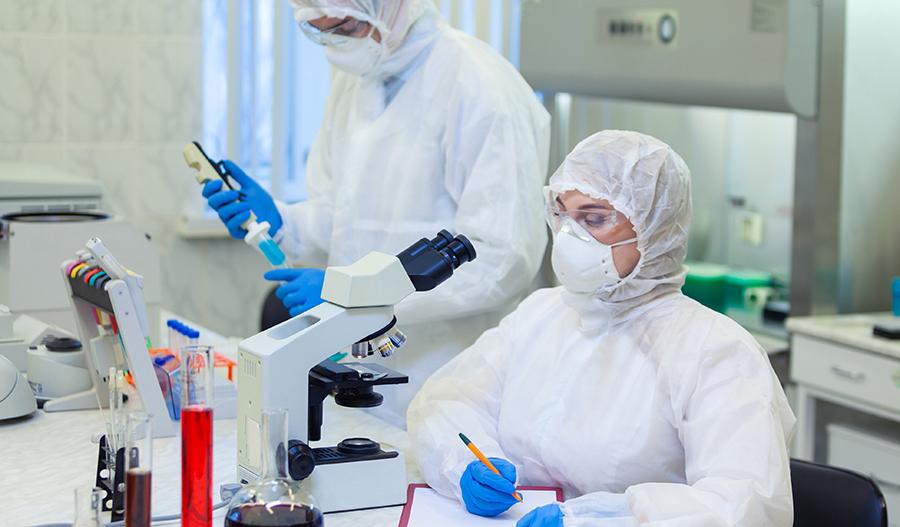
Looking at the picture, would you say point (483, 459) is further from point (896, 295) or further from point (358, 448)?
point (896, 295)

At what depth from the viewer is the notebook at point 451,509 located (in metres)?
1.51

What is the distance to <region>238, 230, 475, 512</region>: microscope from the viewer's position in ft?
4.86

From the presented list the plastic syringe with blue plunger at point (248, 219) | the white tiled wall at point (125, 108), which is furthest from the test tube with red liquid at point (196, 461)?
the white tiled wall at point (125, 108)

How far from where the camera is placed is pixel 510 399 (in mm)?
1755

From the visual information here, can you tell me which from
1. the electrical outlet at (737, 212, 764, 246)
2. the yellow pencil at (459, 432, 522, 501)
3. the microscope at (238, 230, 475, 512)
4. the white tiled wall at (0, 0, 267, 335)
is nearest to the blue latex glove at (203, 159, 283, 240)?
the microscope at (238, 230, 475, 512)

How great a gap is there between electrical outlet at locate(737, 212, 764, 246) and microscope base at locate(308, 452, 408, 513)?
2468 millimetres

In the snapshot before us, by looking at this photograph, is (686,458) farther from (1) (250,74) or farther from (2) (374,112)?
(1) (250,74)

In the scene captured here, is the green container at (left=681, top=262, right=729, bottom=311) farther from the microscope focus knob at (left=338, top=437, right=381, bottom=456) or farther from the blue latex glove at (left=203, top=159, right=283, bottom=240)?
the microscope focus knob at (left=338, top=437, right=381, bottom=456)

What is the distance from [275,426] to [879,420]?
2274 mm

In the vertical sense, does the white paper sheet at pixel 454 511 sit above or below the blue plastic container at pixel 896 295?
below

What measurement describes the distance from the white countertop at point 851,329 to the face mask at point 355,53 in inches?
51.2

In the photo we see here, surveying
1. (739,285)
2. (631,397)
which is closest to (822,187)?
(739,285)

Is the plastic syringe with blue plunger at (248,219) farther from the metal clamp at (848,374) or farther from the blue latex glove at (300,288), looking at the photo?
the metal clamp at (848,374)

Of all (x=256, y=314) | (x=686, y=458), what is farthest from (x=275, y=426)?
(x=256, y=314)
